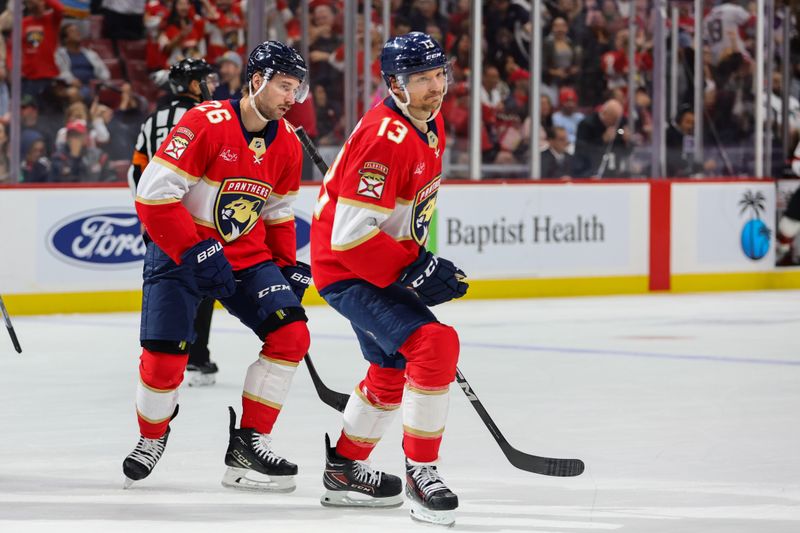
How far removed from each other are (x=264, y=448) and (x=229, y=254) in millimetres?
528

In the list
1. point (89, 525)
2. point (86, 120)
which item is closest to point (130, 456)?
point (89, 525)

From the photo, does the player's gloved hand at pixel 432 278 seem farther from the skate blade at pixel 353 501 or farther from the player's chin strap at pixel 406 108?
the skate blade at pixel 353 501

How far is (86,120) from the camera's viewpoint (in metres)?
9.54

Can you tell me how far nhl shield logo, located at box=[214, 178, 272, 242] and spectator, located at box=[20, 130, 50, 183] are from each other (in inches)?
205

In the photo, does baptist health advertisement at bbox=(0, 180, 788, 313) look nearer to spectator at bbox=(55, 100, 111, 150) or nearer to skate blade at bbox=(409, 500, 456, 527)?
spectator at bbox=(55, 100, 111, 150)

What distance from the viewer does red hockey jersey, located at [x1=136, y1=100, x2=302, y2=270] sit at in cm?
400

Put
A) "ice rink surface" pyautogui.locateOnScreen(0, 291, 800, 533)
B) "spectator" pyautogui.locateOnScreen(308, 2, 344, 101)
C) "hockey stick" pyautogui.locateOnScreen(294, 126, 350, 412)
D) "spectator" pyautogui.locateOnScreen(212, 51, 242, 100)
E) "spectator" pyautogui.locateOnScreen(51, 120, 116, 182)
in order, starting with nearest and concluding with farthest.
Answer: "ice rink surface" pyautogui.locateOnScreen(0, 291, 800, 533), "hockey stick" pyautogui.locateOnScreen(294, 126, 350, 412), "spectator" pyautogui.locateOnScreen(51, 120, 116, 182), "spectator" pyautogui.locateOnScreen(212, 51, 242, 100), "spectator" pyautogui.locateOnScreen(308, 2, 344, 101)

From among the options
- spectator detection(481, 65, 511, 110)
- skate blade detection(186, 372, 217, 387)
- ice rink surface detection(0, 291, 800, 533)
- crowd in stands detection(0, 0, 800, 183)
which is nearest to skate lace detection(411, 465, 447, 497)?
ice rink surface detection(0, 291, 800, 533)

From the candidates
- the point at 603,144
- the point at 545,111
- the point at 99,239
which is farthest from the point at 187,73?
the point at 603,144

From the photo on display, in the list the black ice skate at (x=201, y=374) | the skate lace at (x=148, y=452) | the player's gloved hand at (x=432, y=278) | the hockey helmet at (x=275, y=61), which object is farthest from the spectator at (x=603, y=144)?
the player's gloved hand at (x=432, y=278)

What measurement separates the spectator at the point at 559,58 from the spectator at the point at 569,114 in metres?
0.08

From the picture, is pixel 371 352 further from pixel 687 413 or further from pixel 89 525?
pixel 687 413

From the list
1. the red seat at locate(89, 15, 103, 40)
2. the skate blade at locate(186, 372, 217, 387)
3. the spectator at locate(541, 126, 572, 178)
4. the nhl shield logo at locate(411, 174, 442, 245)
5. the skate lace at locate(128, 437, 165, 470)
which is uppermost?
the red seat at locate(89, 15, 103, 40)

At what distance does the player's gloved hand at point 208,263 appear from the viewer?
13.0 ft
